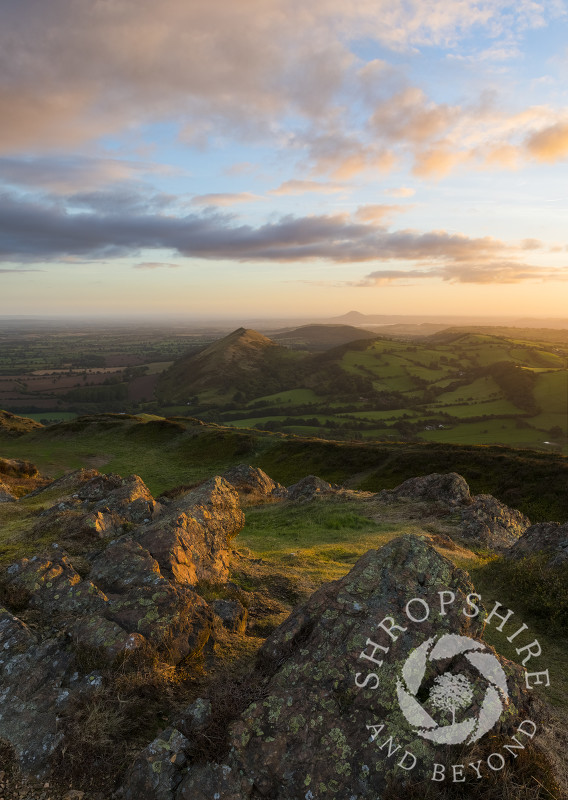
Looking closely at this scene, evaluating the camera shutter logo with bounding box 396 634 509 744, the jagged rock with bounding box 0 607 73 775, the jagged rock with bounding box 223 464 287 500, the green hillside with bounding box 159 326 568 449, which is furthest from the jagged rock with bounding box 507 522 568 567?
the green hillside with bounding box 159 326 568 449

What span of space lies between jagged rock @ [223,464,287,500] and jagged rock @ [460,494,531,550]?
17.1 meters

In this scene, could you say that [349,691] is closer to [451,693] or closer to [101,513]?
[451,693]

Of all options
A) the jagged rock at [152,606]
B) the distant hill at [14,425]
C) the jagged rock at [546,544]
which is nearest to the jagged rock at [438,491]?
the jagged rock at [546,544]

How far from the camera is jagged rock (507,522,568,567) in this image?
1591 cm

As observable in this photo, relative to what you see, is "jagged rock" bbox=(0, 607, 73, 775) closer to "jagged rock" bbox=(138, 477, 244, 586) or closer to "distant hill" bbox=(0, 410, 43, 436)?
"jagged rock" bbox=(138, 477, 244, 586)

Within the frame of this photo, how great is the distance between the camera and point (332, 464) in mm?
65500

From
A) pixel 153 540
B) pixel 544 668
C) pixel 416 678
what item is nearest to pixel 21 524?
pixel 153 540

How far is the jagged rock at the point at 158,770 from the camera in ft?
19.7

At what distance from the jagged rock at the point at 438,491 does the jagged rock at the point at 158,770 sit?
90.5 feet

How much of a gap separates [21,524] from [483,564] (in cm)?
2231

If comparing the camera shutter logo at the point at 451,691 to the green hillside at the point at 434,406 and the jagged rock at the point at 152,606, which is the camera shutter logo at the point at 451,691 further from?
the green hillside at the point at 434,406

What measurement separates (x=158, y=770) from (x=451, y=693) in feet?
15.9

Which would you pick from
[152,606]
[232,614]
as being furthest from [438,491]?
[152,606]

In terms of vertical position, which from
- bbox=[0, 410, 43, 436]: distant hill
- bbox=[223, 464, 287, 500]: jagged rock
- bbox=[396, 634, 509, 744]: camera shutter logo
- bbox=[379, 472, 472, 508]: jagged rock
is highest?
bbox=[396, 634, 509, 744]: camera shutter logo
